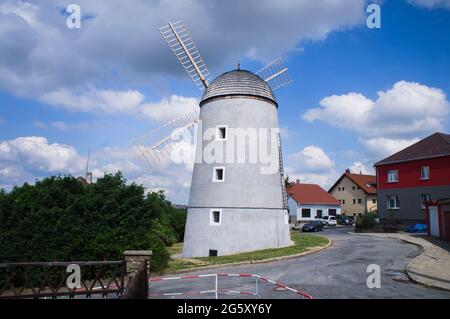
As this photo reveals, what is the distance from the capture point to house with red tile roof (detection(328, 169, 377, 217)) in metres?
55.4

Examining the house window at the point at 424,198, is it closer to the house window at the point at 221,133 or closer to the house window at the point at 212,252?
the house window at the point at 221,133

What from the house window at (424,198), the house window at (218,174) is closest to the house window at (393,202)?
the house window at (424,198)

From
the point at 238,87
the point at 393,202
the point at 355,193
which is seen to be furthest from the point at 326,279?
the point at 355,193

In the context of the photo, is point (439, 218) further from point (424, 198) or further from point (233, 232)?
point (233, 232)

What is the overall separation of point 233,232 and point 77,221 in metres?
9.94

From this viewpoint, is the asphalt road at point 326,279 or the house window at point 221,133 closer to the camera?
the asphalt road at point 326,279

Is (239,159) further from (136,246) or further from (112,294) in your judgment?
(112,294)

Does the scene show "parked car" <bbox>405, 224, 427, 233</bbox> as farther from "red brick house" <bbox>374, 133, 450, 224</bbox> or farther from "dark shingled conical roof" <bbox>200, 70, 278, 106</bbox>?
"dark shingled conical roof" <bbox>200, 70, 278, 106</bbox>

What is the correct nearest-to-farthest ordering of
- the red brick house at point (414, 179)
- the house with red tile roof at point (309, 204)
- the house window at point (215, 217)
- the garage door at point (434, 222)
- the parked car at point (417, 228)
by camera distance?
the house window at point (215, 217), the garage door at point (434, 222), the parked car at point (417, 228), the red brick house at point (414, 179), the house with red tile roof at point (309, 204)

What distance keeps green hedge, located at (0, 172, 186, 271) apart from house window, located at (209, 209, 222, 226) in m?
6.27

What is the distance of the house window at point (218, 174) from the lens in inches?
914

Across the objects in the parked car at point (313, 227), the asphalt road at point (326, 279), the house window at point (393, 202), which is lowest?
the asphalt road at point (326, 279)
